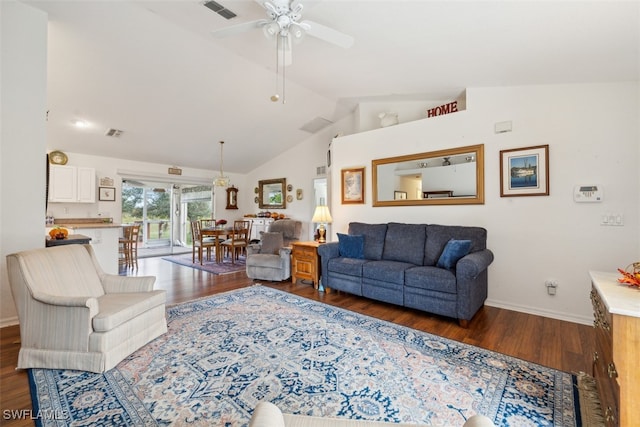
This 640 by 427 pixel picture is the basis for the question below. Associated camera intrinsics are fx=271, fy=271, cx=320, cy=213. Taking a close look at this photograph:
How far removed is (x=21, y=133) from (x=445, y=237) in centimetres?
471

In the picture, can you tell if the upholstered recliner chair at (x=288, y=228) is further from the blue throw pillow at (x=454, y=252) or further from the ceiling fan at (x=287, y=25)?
the ceiling fan at (x=287, y=25)

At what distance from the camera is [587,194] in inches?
108

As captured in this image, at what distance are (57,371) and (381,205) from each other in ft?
12.8

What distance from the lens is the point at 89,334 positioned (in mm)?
1878

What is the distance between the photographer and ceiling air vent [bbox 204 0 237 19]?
8.54ft

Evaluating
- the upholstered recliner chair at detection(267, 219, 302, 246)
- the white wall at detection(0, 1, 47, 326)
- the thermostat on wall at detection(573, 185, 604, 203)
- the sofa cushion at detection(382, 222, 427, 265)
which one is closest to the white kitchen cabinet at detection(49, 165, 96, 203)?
the white wall at detection(0, 1, 47, 326)

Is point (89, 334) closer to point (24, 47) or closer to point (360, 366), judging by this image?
point (360, 366)

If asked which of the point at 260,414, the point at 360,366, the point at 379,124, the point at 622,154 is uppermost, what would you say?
the point at 379,124

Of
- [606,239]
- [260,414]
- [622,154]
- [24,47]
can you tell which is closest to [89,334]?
[260,414]

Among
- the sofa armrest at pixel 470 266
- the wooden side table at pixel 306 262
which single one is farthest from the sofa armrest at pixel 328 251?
the sofa armrest at pixel 470 266

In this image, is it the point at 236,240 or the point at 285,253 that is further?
the point at 236,240

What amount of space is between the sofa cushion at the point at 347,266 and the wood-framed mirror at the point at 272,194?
399cm

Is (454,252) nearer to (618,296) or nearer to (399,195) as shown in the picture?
(399,195)

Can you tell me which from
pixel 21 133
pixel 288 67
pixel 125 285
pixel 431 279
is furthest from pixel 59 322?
pixel 288 67
